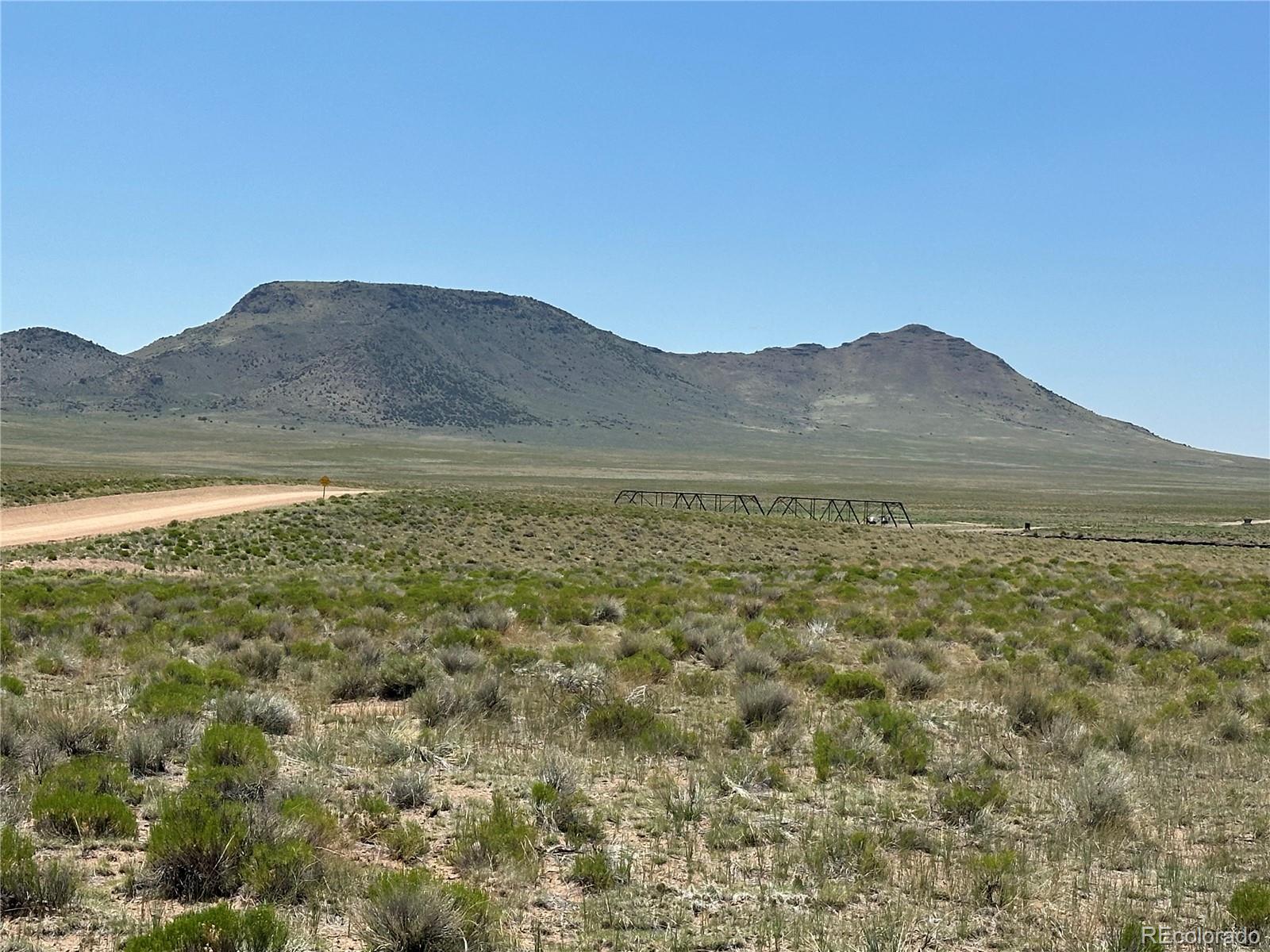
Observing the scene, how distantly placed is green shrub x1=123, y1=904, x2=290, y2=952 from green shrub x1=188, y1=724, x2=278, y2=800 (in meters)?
2.39

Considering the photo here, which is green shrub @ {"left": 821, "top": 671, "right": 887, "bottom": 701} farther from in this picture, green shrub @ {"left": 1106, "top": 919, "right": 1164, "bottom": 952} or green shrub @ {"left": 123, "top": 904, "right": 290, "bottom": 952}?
green shrub @ {"left": 123, "top": 904, "right": 290, "bottom": 952}

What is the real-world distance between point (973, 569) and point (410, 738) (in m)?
25.3

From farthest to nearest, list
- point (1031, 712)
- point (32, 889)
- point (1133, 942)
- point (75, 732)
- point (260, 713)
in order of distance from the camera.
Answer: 1. point (1031, 712)
2. point (260, 713)
3. point (75, 732)
4. point (32, 889)
5. point (1133, 942)

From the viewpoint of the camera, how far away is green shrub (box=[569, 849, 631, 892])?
267 inches

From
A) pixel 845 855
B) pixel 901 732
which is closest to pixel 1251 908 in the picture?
pixel 845 855

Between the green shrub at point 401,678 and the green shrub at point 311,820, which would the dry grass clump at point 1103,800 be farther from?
the green shrub at point 401,678

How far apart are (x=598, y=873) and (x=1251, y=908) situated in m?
4.09

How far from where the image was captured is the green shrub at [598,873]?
6.78 m

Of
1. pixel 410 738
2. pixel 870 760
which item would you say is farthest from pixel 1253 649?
pixel 410 738

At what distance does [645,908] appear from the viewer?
6.46 metres

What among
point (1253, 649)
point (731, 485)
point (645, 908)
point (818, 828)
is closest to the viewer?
point (645, 908)

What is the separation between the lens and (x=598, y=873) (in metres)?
6.81

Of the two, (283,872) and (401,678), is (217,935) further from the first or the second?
(401,678)

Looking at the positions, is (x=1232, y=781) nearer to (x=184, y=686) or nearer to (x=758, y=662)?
(x=758, y=662)
